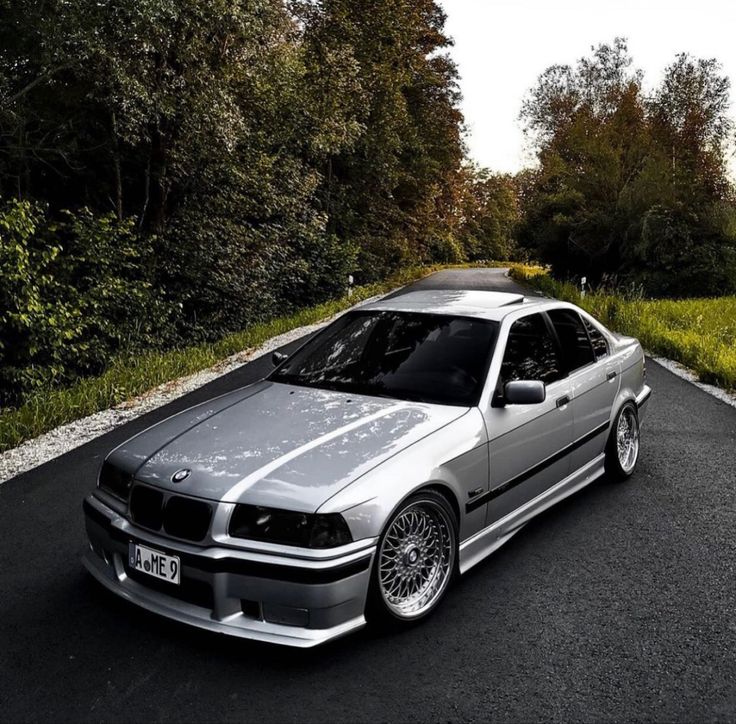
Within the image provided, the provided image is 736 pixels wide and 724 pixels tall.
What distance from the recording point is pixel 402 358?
4422 millimetres

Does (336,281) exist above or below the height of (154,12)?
below

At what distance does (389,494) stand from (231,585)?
77 centimetres

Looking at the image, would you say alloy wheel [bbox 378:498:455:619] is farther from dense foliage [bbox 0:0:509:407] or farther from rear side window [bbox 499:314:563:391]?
dense foliage [bbox 0:0:509:407]

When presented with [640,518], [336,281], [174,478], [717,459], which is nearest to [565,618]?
[640,518]

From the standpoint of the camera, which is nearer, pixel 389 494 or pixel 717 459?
pixel 389 494

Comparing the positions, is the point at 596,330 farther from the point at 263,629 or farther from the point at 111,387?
the point at 111,387

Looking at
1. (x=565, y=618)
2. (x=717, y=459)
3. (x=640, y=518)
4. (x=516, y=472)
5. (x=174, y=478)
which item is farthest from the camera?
(x=717, y=459)

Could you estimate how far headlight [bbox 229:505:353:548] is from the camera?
304 cm

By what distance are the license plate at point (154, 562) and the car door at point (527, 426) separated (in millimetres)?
1643

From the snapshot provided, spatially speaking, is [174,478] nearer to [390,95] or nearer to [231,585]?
[231,585]

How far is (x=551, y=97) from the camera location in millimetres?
40438

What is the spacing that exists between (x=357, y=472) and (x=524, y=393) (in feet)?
3.85

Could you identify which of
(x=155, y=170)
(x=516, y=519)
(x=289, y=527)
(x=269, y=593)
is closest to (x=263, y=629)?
(x=269, y=593)

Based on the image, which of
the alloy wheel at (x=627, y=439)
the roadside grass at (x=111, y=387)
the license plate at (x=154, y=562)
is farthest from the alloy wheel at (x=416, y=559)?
the roadside grass at (x=111, y=387)
